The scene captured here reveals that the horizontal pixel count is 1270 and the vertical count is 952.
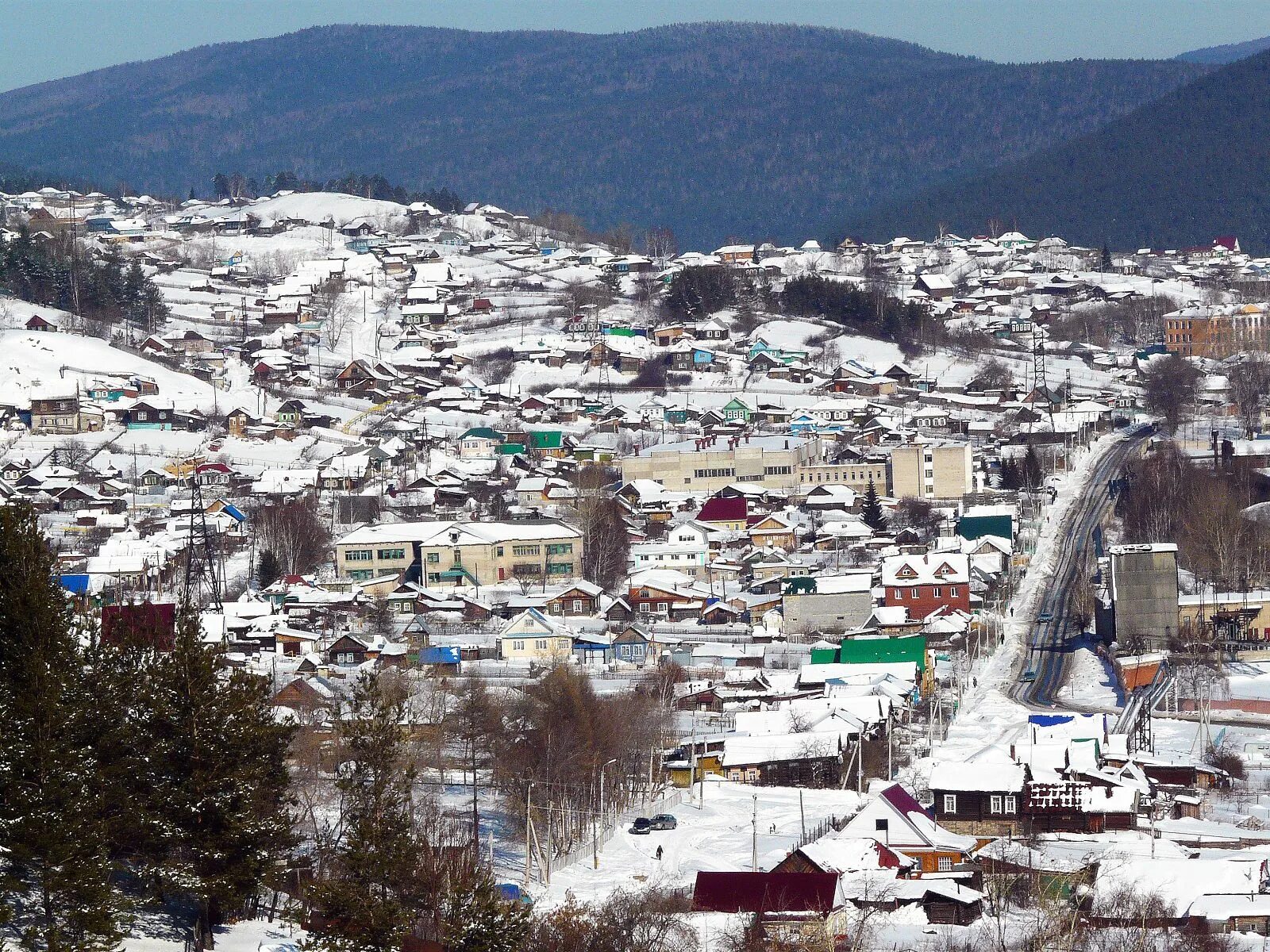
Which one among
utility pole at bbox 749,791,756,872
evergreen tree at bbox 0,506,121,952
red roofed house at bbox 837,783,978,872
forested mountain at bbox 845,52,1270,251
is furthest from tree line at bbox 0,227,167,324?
forested mountain at bbox 845,52,1270,251

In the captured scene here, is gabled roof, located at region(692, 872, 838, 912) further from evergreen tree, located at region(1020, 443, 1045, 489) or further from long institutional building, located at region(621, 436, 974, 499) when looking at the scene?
evergreen tree, located at region(1020, 443, 1045, 489)

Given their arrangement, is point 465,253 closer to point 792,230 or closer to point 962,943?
point 962,943

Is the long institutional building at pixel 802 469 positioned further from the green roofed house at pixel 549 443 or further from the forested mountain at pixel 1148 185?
the forested mountain at pixel 1148 185

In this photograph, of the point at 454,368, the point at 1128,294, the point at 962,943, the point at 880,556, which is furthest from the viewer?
the point at 1128,294

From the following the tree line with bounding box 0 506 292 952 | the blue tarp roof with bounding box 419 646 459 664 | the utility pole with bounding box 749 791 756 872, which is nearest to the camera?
the tree line with bounding box 0 506 292 952

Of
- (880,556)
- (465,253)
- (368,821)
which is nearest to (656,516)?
(880,556)

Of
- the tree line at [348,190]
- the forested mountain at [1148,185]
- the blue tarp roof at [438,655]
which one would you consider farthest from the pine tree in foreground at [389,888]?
the forested mountain at [1148,185]
